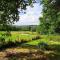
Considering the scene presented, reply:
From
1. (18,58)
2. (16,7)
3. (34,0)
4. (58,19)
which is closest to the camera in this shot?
(18,58)

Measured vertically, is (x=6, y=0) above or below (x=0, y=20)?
above

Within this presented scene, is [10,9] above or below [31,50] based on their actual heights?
above

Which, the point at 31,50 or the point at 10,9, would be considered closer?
the point at 10,9

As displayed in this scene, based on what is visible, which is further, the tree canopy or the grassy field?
the tree canopy

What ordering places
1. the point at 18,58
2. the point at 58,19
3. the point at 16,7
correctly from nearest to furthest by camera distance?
1. the point at 18,58
2. the point at 16,7
3. the point at 58,19

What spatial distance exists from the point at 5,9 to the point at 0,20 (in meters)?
2.25

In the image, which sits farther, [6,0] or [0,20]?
[0,20]

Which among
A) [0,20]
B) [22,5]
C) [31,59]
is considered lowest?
[31,59]

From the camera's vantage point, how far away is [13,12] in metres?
27.8

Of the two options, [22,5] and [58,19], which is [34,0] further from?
[58,19]

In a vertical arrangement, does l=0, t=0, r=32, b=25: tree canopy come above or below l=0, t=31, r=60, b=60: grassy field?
above

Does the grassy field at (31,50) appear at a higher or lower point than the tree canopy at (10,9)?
lower

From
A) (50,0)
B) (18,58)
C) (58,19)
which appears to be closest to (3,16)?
(50,0)

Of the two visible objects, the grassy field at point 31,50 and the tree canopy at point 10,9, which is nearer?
the grassy field at point 31,50
